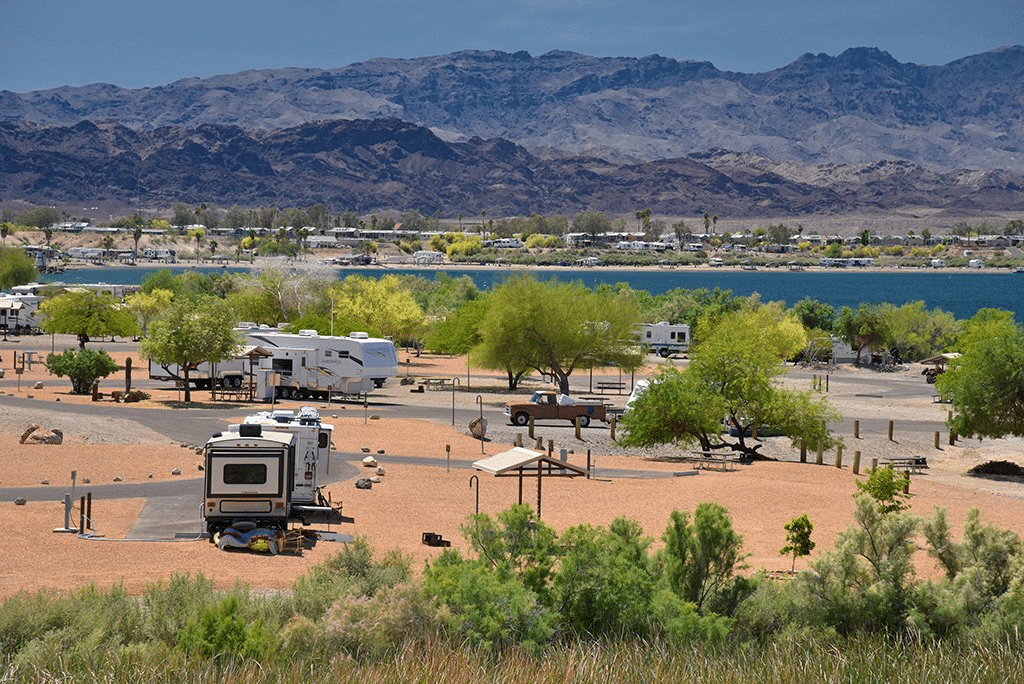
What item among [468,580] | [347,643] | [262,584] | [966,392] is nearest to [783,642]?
[468,580]

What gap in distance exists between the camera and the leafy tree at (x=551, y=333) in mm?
52906

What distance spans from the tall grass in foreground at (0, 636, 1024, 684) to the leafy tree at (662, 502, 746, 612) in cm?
267

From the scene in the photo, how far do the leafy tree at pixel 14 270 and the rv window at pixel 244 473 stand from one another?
99.8m

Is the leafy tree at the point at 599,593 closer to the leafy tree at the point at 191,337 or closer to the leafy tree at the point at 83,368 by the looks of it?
the leafy tree at the point at 191,337

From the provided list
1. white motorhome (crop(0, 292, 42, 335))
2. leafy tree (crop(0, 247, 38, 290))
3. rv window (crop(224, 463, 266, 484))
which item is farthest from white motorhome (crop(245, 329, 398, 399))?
leafy tree (crop(0, 247, 38, 290))

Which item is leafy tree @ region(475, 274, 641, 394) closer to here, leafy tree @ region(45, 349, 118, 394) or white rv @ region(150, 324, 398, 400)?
white rv @ region(150, 324, 398, 400)

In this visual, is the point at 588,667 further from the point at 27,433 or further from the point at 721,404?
the point at 27,433

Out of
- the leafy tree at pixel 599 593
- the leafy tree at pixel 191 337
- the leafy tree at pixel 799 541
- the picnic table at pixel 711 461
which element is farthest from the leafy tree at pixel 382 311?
the leafy tree at pixel 599 593

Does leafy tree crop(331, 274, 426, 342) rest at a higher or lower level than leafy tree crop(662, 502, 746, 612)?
higher

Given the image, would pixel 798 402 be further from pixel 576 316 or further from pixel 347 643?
pixel 347 643

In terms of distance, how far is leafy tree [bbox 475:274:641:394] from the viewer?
174ft

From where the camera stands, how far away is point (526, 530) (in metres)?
15.8

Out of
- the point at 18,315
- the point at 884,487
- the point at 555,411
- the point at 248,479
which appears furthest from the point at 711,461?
the point at 18,315

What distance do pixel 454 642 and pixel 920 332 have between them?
222ft
